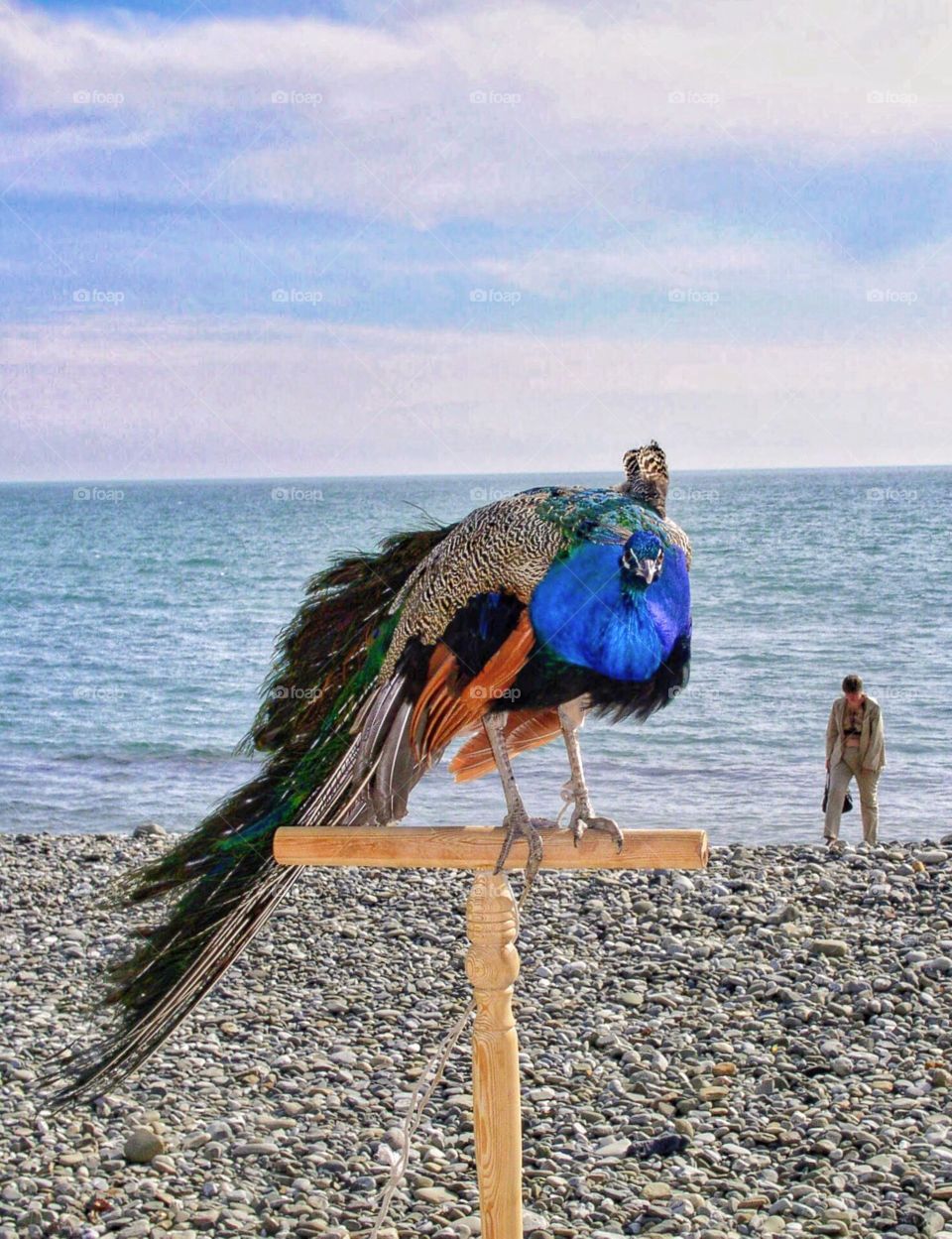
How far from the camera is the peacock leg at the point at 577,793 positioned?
15.8ft

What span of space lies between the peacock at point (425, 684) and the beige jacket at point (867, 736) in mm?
6946

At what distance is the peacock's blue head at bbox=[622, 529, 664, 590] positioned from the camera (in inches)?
183

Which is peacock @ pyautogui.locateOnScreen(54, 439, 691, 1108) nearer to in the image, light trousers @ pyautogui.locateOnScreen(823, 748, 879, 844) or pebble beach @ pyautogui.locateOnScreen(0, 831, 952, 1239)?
pebble beach @ pyautogui.locateOnScreen(0, 831, 952, 1239)

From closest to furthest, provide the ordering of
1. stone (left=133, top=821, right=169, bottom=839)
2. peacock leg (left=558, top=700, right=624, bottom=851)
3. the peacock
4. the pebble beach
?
the peacock → peacock leg (left=558, top=700, right=624, bottom=851) → the pebble beach → stone (left=133, top=821, right=169, bottom=839)

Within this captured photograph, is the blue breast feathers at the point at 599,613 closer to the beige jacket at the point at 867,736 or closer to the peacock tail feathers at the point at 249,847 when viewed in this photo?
the peacock tail feathers at the point at 249,847

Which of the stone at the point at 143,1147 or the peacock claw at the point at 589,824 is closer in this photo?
the peacock claw at the point at 589,824

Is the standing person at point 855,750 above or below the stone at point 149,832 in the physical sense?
above

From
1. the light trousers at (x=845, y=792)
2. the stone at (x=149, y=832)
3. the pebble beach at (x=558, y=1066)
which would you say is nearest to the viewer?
the pebble beach at (x=558, y=1066)

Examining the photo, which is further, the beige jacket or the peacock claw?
the beige jacket

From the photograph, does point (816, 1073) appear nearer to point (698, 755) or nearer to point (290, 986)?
point (290, 986)

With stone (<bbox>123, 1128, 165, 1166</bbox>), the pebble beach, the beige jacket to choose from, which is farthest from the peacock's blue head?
the beige jacket

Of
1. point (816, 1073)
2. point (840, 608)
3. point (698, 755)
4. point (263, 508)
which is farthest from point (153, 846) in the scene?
point (263, 508)

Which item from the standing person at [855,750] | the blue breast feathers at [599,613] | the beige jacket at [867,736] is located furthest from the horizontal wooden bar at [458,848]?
the beige jacket at [867,736]

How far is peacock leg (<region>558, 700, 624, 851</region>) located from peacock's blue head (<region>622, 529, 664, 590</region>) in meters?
0.60
